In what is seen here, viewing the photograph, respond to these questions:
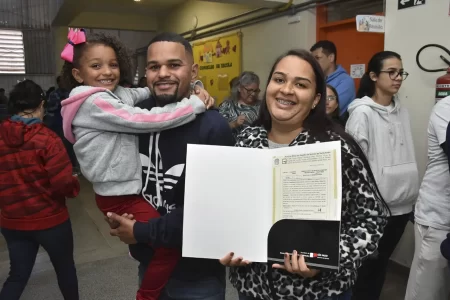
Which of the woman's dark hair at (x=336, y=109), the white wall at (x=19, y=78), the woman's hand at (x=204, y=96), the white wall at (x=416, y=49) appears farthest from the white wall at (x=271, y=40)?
the white wall at (x=19, y=78)

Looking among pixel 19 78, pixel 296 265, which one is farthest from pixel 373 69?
pixel 19 78

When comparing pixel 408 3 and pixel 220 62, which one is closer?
pixel 408 3

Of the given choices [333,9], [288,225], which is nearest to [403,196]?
[288,225]

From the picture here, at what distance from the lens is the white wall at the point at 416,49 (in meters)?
2.74

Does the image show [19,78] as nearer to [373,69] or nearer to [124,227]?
[373,69]

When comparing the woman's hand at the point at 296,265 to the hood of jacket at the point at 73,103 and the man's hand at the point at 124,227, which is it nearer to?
the man's hand at the point at 124,227

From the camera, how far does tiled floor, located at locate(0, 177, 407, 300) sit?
9.20ft

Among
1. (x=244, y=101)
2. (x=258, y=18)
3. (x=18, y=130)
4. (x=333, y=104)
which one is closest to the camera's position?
(x=18, y=130)

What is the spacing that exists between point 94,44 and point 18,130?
42.8 inches

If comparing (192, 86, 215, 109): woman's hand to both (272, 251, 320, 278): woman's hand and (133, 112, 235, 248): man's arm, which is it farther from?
(272, 251, 320, 278): woman's hand

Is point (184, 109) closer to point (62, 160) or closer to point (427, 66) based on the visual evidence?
point (62, 160)

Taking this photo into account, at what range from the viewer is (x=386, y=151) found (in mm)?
2303

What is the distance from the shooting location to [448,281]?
1.95 meters

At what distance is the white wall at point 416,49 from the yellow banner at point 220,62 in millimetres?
3149
